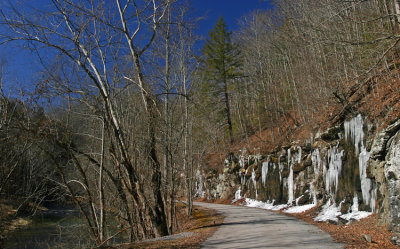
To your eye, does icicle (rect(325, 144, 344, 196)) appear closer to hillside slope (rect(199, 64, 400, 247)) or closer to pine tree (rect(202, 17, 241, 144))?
hillside slope (rect(199, 64, 400, 247))

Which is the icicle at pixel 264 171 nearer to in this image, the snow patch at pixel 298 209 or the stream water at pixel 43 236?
the snow patch at pixel 298 209

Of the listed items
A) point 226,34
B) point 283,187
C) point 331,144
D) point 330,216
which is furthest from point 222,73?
point 330,216

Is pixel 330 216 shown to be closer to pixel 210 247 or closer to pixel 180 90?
pixel 210 247

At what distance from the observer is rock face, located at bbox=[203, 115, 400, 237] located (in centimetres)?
881

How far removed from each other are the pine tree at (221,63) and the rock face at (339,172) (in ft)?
30.9

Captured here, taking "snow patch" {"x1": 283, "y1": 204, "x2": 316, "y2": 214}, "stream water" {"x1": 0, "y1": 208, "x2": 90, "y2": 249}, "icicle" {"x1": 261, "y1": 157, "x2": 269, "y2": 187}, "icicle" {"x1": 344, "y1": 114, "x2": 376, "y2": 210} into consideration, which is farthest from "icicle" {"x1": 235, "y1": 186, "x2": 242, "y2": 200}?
"icicle" {"x1": 344, "y1": 114, "x2": 376, "y2": 210}

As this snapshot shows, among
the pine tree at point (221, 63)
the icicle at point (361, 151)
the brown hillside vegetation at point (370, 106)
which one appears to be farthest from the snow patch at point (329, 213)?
the pine tree at point (221, 63)

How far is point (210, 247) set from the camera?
7.92 metres

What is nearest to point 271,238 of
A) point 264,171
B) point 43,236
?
point 264,171

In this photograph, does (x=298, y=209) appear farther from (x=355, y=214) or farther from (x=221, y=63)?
(x=221, y=63)

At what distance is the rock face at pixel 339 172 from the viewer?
8.81 metres

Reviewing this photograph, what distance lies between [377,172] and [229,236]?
16.9ft

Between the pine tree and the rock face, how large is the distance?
942cm

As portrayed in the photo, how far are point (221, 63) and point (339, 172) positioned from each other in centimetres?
2249
